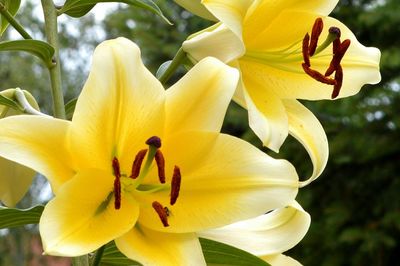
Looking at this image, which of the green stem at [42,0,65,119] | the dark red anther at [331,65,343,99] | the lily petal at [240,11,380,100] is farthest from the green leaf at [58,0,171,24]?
the dark red anther at [331,65,343,99]

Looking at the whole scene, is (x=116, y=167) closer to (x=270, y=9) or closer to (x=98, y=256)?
(x=98, y=256)

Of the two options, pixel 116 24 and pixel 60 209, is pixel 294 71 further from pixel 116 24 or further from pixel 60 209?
pixel 116 24

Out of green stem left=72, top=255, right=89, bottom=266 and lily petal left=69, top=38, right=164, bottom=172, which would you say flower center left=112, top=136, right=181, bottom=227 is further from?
green stem left=72, top=255, right=89, bottom=266

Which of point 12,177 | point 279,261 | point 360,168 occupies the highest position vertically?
point 12,177

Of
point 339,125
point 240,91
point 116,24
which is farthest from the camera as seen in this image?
point 116,24

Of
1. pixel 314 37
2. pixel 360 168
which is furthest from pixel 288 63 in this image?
pixel 360 168

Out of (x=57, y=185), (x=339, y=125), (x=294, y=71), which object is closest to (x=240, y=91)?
(x=294, y=71)
